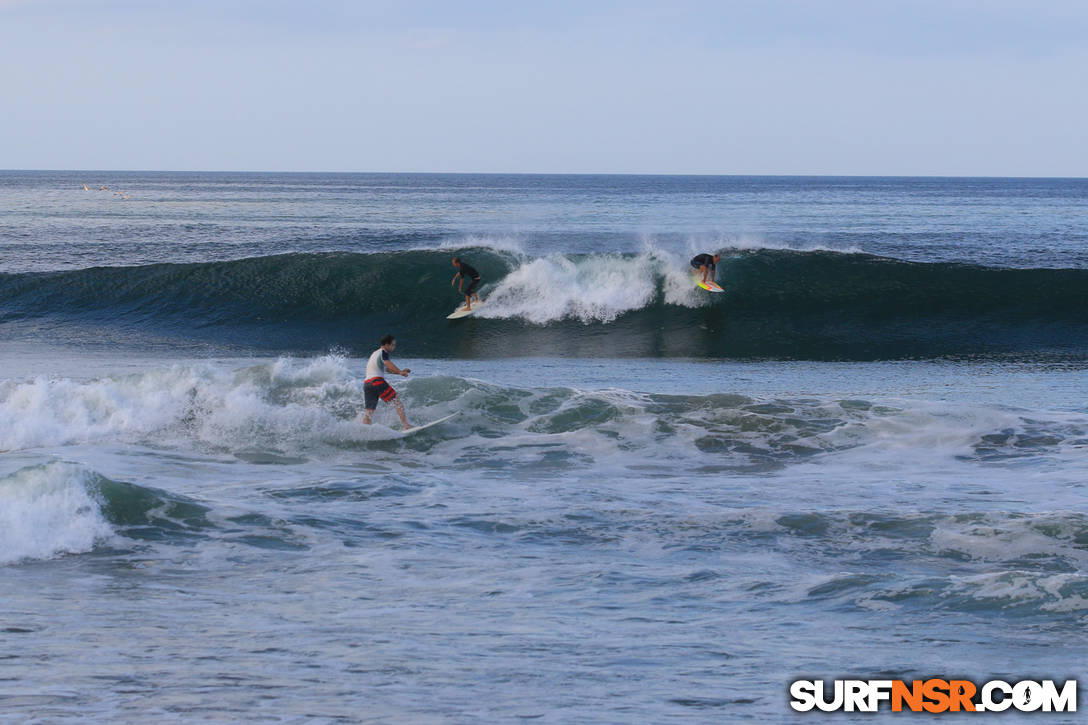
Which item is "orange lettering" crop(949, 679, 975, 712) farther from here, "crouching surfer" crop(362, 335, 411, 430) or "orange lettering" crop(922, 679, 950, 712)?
"crouching surfer" crop(362, 335, 411, 430)

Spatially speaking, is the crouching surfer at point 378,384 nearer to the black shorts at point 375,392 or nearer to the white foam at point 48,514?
→ the black shorts at point 375,392

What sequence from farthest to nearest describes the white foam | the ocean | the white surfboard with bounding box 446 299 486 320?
the white surfboard with bounding box 446 299 486 320 < the white foam < the ocean

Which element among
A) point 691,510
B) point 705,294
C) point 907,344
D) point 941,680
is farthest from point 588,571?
point 705,294

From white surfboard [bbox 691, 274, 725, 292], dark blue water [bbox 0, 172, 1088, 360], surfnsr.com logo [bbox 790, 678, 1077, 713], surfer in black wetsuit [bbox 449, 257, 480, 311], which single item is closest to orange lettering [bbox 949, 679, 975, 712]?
surfnsr.com logo [bbox 790, 678, 1077, 713]

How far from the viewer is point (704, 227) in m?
53.6

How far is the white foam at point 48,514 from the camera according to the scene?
824 cm

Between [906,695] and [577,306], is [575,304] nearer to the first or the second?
[577,306]

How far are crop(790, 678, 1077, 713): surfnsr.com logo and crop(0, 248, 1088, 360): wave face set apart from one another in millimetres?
15090

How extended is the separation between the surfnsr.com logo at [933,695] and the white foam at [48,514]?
597cm

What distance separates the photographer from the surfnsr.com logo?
5266mm

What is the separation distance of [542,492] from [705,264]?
15.0 meters

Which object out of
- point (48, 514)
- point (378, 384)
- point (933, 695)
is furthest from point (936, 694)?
point (378, 384)

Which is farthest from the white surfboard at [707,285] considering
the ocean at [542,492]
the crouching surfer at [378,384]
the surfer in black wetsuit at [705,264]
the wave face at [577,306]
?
the crouching surfer at [378,384]

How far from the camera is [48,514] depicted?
28.6 ft
